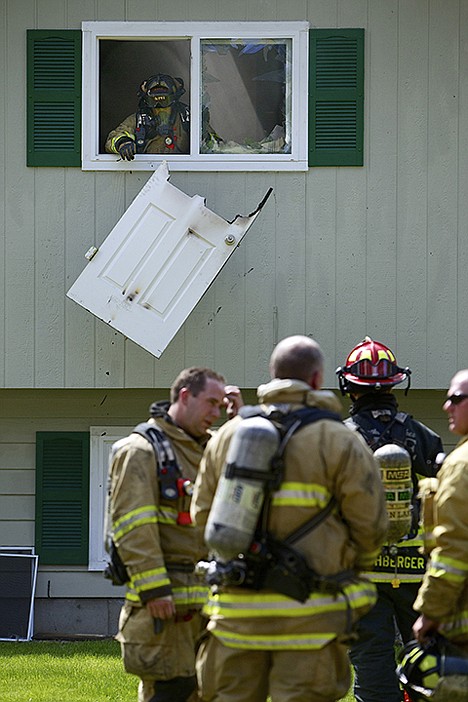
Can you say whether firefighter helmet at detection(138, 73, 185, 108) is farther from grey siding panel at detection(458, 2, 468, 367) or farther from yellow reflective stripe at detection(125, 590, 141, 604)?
yellow reflective stripe at detection(125, 590, 141, 604)

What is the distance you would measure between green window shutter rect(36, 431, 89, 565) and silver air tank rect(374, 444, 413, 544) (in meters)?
5.40

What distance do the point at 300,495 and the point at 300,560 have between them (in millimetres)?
254

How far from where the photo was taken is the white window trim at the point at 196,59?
1084 centimetres

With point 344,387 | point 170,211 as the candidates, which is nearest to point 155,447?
point 344,387

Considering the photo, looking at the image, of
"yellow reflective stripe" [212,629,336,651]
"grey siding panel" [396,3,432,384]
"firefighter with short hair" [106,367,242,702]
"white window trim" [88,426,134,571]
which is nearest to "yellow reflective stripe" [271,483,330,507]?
"yellow reflective stripe" [212,629,336,651]

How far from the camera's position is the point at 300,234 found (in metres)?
10.8

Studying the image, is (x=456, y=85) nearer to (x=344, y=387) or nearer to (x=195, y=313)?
(x=195, y=313)

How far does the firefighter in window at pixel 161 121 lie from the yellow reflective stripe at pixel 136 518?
5633 mm

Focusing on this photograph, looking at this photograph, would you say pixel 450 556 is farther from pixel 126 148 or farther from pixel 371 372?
pixel 126 148

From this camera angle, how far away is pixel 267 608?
4926mm

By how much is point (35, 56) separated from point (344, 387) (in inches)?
→ 201

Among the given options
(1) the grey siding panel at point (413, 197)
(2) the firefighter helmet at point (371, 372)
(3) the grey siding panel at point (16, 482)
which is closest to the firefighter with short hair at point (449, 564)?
(2) the firefighter helmet at point (371, 372)

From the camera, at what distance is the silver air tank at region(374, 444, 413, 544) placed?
6449 millimetres

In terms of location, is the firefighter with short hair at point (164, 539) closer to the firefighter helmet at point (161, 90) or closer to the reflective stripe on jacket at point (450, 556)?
the reflective stripe on jacket at point (450, 556)
